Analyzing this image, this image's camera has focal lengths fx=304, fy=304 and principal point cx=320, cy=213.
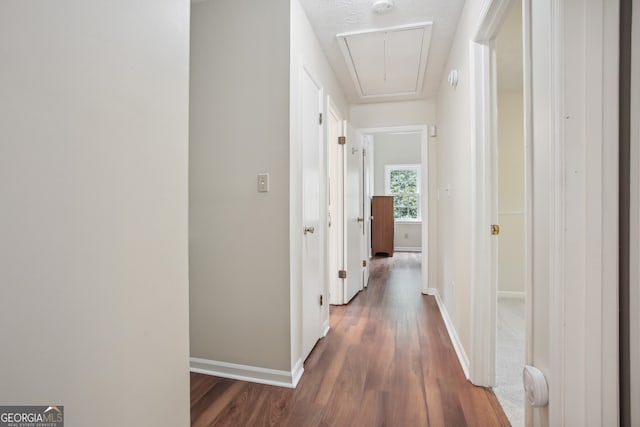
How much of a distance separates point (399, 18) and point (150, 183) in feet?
7.10

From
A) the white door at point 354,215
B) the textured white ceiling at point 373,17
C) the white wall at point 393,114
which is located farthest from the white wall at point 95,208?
the white wall at point 393,114

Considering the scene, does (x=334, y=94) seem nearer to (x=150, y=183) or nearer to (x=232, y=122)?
(x=232, y=122)

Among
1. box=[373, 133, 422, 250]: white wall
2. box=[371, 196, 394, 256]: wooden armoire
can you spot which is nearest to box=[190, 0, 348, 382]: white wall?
box=[371, 196, 394, 256]: wooden armoire

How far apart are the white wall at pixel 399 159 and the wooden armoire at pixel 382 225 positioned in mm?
966

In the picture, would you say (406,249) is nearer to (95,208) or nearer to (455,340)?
(455,340)

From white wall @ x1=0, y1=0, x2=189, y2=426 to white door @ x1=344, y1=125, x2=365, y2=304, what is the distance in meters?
2.51

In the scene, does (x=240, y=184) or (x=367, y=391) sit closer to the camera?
(x=367, y=391)

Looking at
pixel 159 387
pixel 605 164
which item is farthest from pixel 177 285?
pixel 605 164

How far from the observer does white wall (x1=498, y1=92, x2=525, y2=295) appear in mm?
3553

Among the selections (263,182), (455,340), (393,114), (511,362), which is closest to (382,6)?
(263,182)

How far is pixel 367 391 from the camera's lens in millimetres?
1713

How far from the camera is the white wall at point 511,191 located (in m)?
3.55

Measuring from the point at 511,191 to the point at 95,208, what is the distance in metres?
4.03

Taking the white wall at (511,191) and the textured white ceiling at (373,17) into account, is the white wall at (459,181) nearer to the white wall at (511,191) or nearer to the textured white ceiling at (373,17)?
the textured white ceiling at (373,17)
